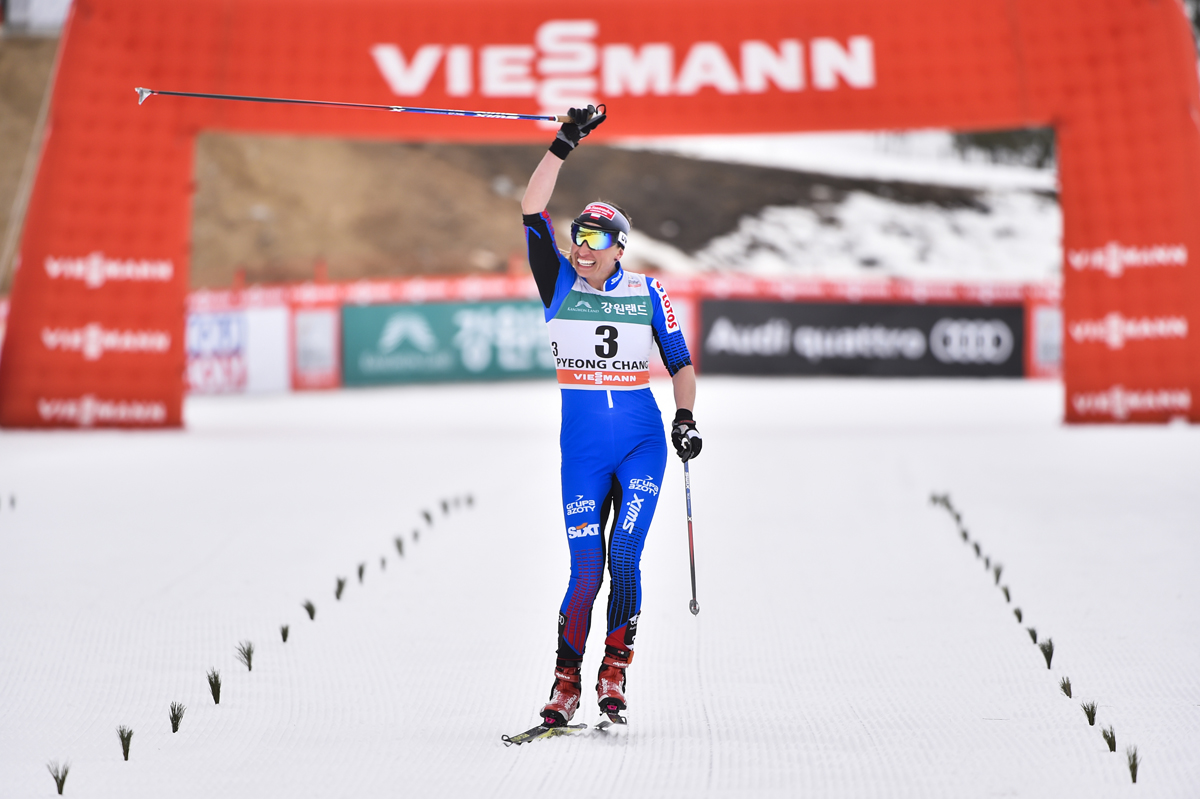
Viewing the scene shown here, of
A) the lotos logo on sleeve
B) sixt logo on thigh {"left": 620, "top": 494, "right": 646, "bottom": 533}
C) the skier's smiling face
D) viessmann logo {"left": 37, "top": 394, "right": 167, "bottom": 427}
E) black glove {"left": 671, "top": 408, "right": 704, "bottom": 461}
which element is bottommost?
sixt logo on thigh {"left": 620, "top": 494, "right": 646, "bottom": 533}

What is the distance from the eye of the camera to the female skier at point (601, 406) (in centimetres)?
415

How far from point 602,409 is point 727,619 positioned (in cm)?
181

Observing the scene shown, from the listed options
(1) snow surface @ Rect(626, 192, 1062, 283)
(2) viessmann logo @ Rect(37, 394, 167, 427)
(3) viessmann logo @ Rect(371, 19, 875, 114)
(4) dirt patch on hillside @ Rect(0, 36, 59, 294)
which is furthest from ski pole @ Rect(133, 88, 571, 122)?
(4) dirt patch on hillside @ Rect(0, 36, 59, 294)

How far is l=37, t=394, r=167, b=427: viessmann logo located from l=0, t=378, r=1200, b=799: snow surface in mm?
2126

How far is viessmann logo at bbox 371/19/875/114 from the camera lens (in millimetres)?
13477

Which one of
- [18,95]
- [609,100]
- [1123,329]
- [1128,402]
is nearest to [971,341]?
[1128,402]

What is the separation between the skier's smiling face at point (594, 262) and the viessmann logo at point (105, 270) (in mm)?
10506

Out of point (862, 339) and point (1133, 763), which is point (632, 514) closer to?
point (1133, 763)

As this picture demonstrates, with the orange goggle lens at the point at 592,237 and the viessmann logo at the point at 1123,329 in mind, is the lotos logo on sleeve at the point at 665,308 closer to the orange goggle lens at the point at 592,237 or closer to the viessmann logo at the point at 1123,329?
the orange goggle lens at the point at 592,237

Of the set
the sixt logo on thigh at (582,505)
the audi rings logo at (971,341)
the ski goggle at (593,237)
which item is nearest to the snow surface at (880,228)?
the audi rings logo at (971,341)

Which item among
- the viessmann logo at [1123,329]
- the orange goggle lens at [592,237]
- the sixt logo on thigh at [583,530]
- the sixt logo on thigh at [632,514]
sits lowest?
the sixt logo on thigh at [583,530]

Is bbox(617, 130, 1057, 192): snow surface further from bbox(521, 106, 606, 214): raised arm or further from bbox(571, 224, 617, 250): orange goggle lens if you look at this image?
bbox(571, 224, 617, 250): orange goggle lens

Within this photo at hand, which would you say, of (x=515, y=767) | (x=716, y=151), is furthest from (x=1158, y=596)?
(x=716, y=151)

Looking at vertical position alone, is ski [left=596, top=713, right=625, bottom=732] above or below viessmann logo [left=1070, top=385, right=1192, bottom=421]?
below
